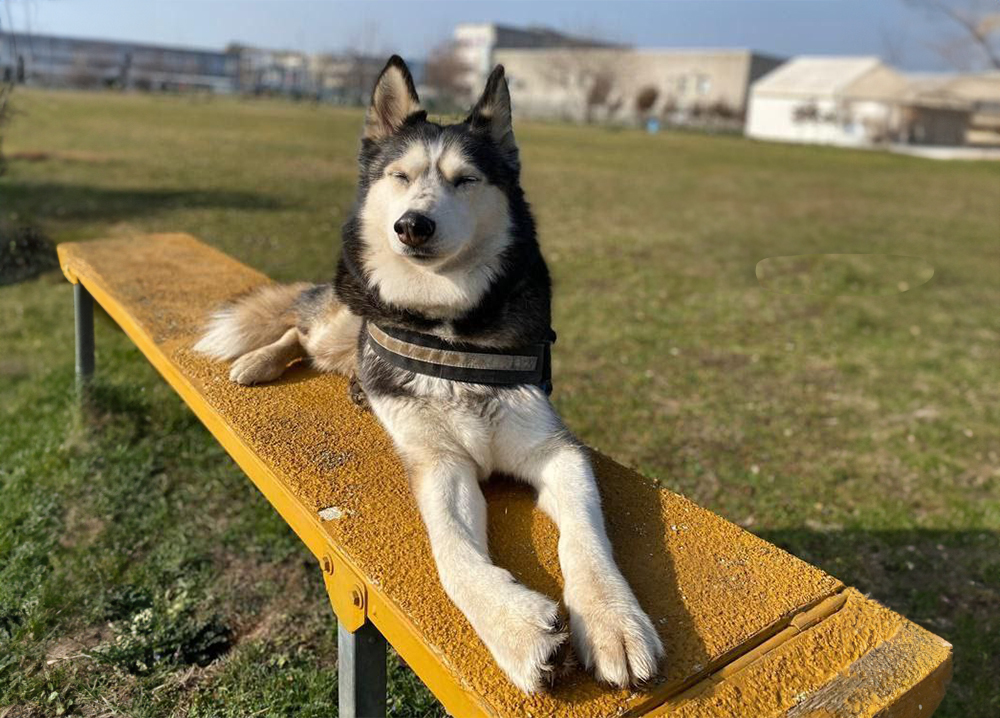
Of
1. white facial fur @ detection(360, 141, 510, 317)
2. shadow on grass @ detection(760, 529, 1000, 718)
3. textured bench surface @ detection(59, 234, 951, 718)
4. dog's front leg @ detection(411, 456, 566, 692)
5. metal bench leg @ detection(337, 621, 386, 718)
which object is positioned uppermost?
white facial fur @ detection(360, 141, 510, 317)

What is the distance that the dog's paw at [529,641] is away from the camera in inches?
60.1

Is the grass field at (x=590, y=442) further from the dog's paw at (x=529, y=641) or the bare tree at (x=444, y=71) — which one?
A: the bare tree at (x=444, y=71)

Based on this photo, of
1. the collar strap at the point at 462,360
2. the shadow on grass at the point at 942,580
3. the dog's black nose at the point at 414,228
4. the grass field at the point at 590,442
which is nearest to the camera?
the dog's black nose at the point at 414,228

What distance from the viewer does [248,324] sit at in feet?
11.2

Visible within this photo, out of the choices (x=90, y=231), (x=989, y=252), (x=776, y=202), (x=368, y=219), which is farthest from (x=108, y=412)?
(x=776, y=202)

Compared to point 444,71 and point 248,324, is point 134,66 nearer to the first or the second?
point 444,71

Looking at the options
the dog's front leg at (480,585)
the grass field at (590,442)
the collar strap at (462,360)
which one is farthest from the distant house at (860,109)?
the dog's front leg at (480,585)

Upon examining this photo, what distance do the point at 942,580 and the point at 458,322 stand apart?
9.50ft

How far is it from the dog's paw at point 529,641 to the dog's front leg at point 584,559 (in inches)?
2.8

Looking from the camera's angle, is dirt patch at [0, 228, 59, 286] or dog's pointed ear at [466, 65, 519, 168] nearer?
dog's pointed ear at [466, 65, 519, 168]

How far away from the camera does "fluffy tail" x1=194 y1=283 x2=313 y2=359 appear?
3.35 meters

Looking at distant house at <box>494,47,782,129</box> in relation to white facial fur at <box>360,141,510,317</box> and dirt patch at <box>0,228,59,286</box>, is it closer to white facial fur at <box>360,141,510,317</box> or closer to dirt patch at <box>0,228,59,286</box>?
dirt patch at <box>0,228,59,286</box>

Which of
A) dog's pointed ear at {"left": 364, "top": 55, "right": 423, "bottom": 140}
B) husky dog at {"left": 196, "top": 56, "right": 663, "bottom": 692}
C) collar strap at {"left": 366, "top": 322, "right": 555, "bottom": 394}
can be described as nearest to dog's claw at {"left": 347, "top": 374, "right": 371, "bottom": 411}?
husky dog at {"left": 196, "top": 56, "right": 663, "bottom": 692}

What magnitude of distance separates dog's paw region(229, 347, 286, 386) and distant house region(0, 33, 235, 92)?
242 ft
